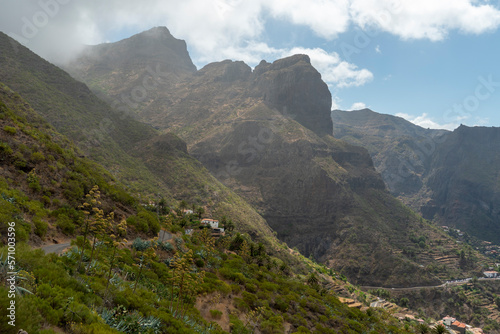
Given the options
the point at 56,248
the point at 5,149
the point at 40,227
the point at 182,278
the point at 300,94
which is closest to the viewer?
the point at 182,278

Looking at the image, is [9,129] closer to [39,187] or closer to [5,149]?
[5,149]

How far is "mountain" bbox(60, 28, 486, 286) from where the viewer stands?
95938 mm

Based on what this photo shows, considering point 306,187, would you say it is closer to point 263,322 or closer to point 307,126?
point 307,126

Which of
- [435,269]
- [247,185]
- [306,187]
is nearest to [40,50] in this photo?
[247,185]

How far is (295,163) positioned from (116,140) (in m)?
79.6

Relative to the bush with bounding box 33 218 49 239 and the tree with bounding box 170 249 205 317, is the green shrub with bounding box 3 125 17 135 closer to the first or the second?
the bush with bounding box 33 218 49 239

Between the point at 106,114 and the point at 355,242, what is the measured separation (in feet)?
328

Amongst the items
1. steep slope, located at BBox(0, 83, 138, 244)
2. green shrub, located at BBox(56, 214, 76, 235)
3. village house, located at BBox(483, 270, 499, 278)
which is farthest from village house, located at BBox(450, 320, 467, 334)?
green shrub, located at BBox(56, 214, 76, 235)

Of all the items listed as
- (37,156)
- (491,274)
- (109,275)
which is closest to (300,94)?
(491,274)

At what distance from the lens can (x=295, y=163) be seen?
127 meters

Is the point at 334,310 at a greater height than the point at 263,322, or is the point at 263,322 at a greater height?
the point at 263,322

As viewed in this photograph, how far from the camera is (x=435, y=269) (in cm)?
8900

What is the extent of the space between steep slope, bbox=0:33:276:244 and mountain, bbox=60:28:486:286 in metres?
37.0

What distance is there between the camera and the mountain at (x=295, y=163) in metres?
95.9
